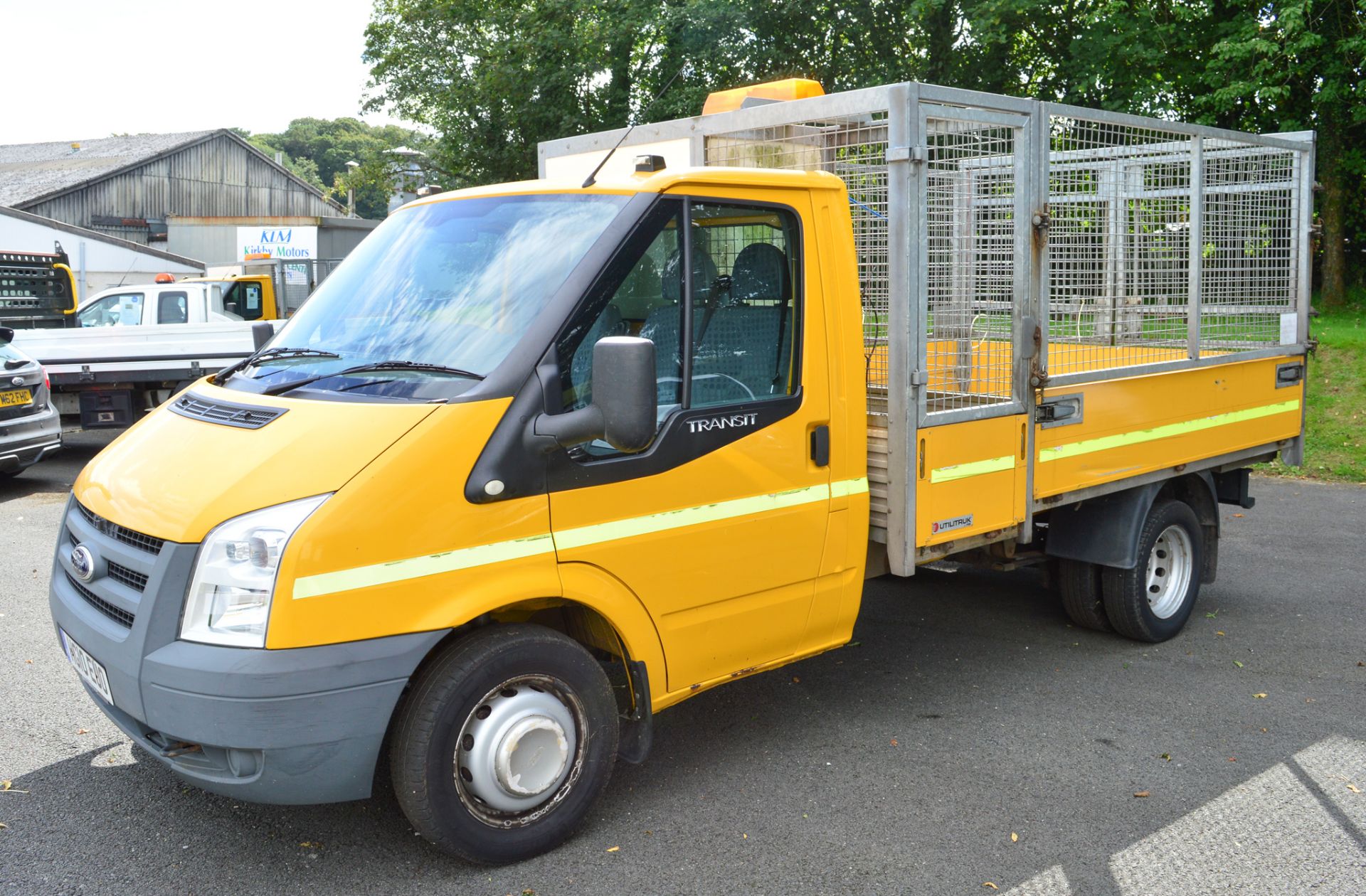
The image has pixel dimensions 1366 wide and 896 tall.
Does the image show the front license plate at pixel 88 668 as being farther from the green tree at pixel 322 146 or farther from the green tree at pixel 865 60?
the green tree at pixel 322 146

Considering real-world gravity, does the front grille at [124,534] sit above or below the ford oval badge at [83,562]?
above

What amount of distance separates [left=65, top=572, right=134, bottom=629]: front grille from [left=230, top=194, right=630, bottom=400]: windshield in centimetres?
86

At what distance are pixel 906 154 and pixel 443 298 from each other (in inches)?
72.0

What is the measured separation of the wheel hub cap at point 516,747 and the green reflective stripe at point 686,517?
1.68 ft

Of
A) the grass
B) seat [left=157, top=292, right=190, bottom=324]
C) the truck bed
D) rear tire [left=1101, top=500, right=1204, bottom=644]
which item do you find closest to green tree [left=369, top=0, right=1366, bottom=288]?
the grass

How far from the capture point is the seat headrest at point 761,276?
4.20m

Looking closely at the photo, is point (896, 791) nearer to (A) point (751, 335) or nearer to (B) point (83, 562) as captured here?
(A) point (751, 335)

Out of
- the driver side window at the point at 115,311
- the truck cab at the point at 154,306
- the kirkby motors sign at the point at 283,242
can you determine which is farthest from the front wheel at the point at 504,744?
the kirkby motors sign at the point at 283,242

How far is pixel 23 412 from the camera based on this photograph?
11.0 metres

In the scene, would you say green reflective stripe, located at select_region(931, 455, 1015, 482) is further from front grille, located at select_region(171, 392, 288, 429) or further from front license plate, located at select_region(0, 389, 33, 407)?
front license plate, located at select_region(0, 389, 33, 407)

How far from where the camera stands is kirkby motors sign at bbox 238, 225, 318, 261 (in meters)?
30.5

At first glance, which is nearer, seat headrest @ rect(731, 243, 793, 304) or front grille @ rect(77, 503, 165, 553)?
front grille @ rect(77, 503, 165, 553)

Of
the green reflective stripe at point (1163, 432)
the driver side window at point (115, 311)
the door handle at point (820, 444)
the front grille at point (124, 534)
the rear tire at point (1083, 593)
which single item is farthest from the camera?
the driver side window at point (115, 311)

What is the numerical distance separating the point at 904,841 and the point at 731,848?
1.98ft
